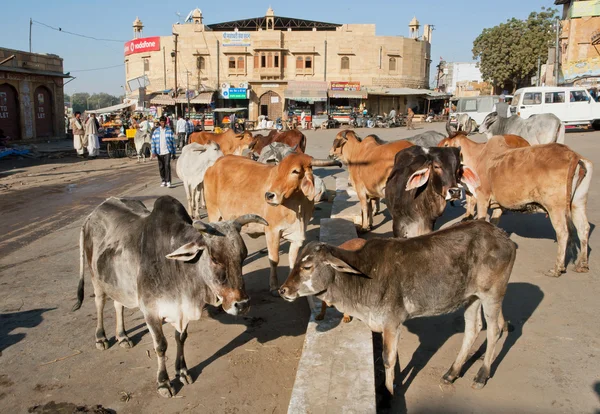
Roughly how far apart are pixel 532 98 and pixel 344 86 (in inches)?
997

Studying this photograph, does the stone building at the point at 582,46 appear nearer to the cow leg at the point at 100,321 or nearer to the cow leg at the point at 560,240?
the cow leg at the point at 560,240

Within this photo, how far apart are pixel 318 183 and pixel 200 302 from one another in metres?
6.92

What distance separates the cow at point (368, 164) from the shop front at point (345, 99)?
36329 millimetres

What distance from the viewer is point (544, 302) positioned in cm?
562

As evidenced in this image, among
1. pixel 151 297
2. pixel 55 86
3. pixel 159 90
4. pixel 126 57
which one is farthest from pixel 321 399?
pixel 126 57

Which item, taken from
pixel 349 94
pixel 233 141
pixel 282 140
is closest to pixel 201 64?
pixel 349 94

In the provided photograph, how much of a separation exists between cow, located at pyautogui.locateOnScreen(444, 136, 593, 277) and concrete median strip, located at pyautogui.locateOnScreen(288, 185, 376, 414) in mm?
3214

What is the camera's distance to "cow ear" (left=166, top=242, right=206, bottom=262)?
373cm

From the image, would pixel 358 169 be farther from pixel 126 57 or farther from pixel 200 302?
pixel 126 57

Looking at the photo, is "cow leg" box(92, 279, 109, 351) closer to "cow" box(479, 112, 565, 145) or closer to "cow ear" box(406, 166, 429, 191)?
"cow ear" box(406, 166, 429, 191)

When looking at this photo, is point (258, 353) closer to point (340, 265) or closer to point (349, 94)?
point (340, 265)

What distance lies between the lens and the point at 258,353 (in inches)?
185

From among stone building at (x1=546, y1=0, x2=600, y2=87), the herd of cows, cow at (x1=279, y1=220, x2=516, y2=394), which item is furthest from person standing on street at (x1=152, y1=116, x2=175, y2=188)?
stone building at (x1=546, y1=0, x2=600, y2=87)

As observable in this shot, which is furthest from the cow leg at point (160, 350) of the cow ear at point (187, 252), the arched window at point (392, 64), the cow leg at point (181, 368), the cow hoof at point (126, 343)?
the arched window at point (392, 64)
